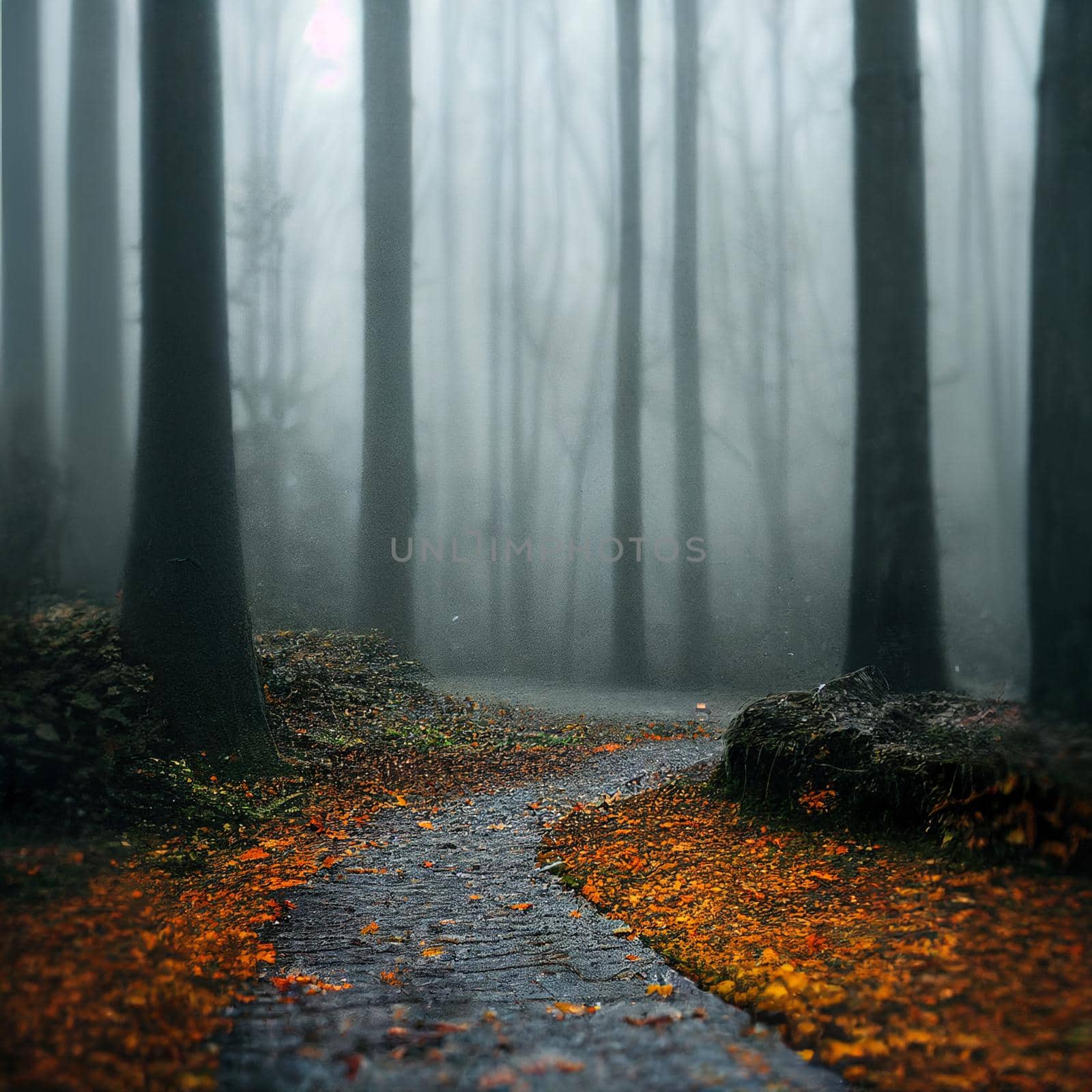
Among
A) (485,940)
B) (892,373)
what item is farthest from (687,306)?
(485,940)

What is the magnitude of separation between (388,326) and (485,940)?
10.4 m

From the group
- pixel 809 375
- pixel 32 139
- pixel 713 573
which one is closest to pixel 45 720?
pixel 32 139

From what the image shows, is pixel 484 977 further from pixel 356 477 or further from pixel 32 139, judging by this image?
pixel 32 139

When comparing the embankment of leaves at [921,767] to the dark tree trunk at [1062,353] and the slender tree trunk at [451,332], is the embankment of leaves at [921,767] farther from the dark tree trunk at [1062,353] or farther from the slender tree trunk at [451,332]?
the slender tree trunk at [451,332]

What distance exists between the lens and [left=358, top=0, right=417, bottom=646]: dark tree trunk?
41.5 feet

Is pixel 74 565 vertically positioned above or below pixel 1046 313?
below

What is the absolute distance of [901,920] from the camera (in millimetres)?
3578

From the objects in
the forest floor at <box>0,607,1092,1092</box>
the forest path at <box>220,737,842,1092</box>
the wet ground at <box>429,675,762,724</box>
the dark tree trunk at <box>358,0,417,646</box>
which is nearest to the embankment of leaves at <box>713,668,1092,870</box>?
the forest floor at <box>0,607,1092,1092</box>

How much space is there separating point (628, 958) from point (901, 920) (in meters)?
1.11

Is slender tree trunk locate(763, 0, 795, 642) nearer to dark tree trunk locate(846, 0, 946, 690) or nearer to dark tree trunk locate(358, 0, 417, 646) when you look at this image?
dark tree trunk locate(846, 0, 946, 690)

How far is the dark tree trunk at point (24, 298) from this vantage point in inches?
266

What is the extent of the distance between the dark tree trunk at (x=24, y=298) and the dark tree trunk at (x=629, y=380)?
25.6 feet

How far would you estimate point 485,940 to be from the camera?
4141mm

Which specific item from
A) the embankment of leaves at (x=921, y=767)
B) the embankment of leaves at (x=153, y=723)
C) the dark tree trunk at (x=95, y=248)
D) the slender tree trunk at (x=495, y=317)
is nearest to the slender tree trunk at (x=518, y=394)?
the slender tree trunk at (x=495, y=317)
